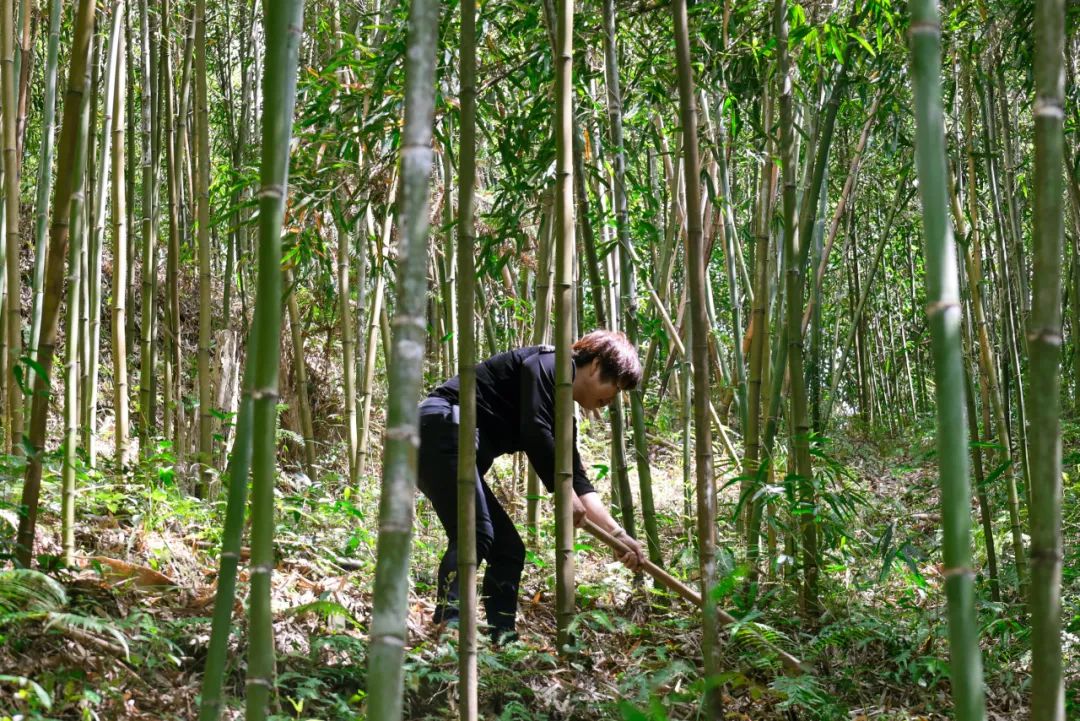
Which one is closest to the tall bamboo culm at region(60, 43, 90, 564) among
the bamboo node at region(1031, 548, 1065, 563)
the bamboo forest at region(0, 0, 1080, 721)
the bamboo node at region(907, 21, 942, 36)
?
the bamboo forest at region(0, 0, 1080, 721)

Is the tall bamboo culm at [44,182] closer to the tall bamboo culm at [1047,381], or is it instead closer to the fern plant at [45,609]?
the fern plant at [45,609]

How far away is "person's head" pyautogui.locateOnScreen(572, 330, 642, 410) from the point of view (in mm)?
3373

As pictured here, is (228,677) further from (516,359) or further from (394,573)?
(394,573)

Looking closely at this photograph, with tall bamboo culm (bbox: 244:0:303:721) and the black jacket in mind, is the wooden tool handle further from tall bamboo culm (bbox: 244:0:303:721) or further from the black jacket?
tall bamboo culm (bbox: 244:0:303:721)

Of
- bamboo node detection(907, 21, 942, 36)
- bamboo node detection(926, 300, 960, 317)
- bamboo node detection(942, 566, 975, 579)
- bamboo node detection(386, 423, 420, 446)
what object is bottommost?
bamboo node detection(942, 566, 975, 579)

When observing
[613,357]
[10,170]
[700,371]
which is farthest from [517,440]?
[10,170]

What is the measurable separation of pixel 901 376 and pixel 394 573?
15.0 meters

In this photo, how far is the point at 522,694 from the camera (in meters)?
2.86

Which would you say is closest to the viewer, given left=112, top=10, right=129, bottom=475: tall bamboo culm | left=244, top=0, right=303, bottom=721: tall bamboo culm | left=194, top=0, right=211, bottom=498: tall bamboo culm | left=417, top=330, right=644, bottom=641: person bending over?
left=244, top=0, right=303, bottom=721: tall bamboo culm

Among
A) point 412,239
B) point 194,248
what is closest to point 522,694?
point 412,239

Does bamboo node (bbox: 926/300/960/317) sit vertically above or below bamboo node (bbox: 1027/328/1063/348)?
above

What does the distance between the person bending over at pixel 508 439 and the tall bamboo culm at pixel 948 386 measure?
2018 millimetres

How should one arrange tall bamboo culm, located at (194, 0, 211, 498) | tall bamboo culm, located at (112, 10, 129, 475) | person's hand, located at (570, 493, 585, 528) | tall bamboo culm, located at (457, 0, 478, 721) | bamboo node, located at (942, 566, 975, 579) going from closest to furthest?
bamboo node, located at (942, 566, 975, 579)
tall bamboo culm, located at (457, 0, 478, 721)
person's hand, located at (570, 493, 585, 528)
tall bamboo culm, located at (194, 0, 211, 498)
tall bamboo culm, located at (112, 10, 129, 475)

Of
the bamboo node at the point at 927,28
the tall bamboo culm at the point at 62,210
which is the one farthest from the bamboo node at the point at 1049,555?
the tall bamboo culm at the point at 62,210
